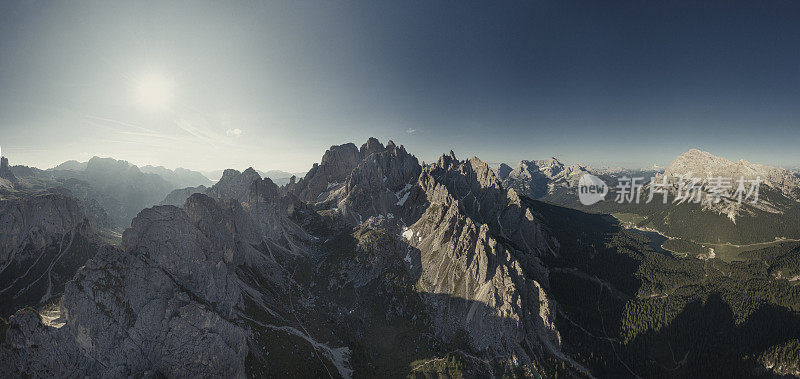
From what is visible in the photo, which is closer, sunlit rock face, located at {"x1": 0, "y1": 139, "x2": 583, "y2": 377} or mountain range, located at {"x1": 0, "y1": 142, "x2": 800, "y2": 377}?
sunlit rock face, located at {"x1": 0, "y1": 139, "x2": 583, "y2": 377}

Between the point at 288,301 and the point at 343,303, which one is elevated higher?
the point at 288,301

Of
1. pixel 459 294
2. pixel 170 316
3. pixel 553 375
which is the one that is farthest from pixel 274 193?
pixel 553 375

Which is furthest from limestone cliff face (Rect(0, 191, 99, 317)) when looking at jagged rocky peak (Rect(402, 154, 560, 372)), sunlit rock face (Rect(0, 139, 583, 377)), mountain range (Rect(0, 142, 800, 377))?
jagged rocky peak (Rect(402, 154, 560, 372))

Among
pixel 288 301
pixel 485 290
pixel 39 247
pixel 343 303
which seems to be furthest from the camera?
pixel 39 247

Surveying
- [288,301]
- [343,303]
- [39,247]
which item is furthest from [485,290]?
[39,247]

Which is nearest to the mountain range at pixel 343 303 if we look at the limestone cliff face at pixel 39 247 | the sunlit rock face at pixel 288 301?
the sunlit rock face at pixel 288 301

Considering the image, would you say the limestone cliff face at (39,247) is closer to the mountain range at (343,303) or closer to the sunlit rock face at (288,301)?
the mountain range at (343,303)

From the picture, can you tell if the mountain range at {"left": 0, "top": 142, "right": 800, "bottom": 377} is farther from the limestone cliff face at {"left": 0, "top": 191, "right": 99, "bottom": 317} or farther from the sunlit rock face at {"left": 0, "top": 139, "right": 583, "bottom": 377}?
the limestone cliff face at {"left": 0, "top": 191, "right": 99, "bottom": 317}

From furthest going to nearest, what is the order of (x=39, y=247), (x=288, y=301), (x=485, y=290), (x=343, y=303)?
(x=39, y=247), (x=343, y=303), (x=485, y=290), (x=288, y=301)

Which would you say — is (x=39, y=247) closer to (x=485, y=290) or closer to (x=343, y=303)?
(x=343, y=303)

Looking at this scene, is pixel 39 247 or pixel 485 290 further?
pixel 39 247

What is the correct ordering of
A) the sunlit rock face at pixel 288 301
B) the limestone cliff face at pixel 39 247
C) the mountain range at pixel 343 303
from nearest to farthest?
the sunlit rock face at pixel 288 301
the mountain range at pixel 343 303
the limestone cliff face at pixel 39 247
